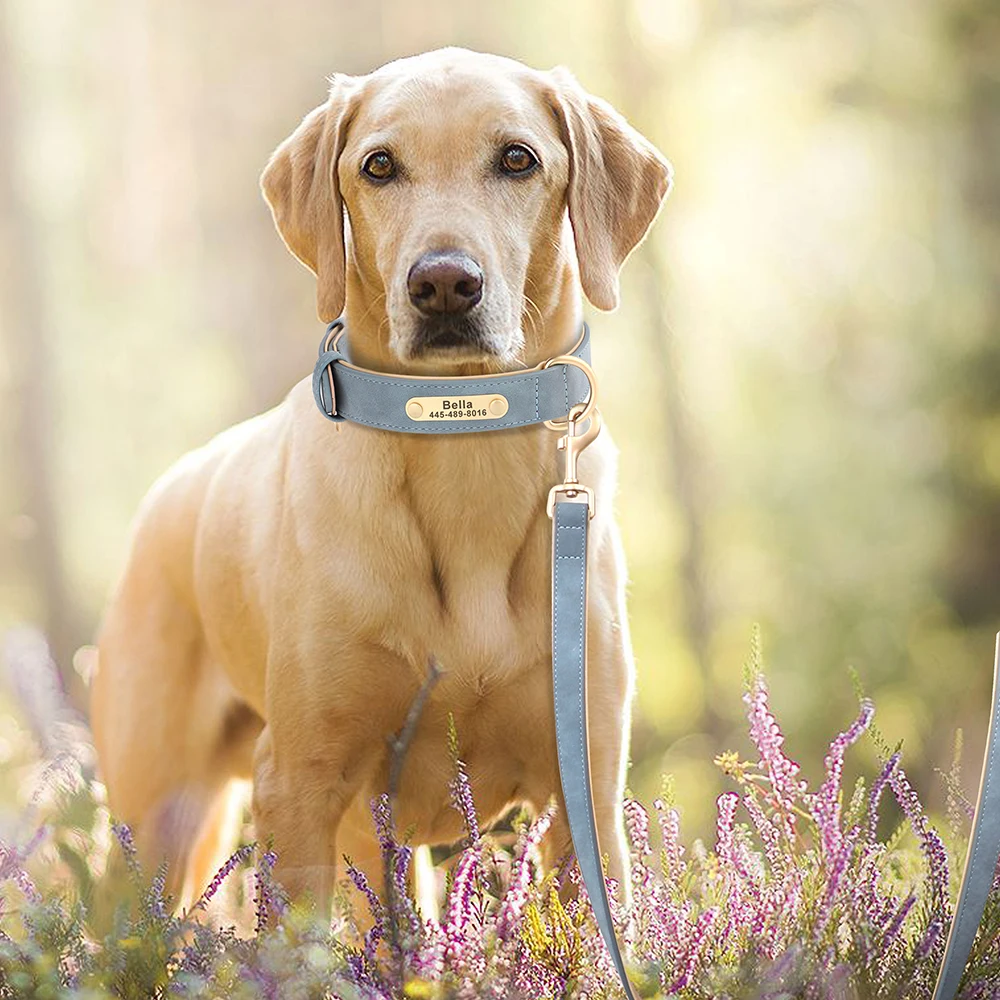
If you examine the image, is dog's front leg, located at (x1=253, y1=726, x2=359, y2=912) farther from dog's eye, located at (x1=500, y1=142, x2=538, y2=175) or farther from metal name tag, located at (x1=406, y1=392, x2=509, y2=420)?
dog's eye, located at (x1=500, y1=142, x2=538, y2=175)

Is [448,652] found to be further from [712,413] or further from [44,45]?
[44,45]

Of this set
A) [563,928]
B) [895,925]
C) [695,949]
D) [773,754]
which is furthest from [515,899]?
[895,925]

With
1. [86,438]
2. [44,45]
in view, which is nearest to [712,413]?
[86,438]

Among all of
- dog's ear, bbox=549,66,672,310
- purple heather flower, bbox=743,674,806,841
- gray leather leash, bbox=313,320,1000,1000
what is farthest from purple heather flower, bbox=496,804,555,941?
dog's ear, bbox=549,66,672,310

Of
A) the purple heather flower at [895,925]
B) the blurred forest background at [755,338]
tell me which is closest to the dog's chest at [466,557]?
the purple heather flower at [895,925]

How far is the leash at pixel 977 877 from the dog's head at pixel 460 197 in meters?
1.09

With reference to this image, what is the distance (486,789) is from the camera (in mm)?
2842

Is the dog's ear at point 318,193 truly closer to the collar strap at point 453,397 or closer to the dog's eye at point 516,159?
the collar strap at point 453,397

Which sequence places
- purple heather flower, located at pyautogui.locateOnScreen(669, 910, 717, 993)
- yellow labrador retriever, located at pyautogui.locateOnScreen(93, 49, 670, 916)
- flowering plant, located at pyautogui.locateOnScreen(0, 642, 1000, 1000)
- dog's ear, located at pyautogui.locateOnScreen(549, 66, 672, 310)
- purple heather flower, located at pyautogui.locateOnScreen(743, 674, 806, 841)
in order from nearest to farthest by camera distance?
flowering plant, located at pyautogui.locateOnScreen(0, 642, 1000, 1000), purple heather flower, located at pyautogui.locateOnScreen(669, 910, 717, 993), purple heather flower, located at pyautogui.locateOnScreen(743, 674, 806, 841), yellow labrador retriever, located at pyautogui.locateOnScreen(93, 49, 670, 916), dog's ear, located at pyautogui.locateOnScreen(549, 66, 672, 310)

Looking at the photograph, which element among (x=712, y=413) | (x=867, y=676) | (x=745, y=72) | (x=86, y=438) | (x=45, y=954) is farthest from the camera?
(x=86, y=438)

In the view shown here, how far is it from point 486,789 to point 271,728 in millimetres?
444

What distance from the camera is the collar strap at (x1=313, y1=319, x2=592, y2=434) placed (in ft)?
8.73

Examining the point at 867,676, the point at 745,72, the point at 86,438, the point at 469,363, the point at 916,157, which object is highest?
the point at 745,72

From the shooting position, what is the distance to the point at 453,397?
2.66 meters
